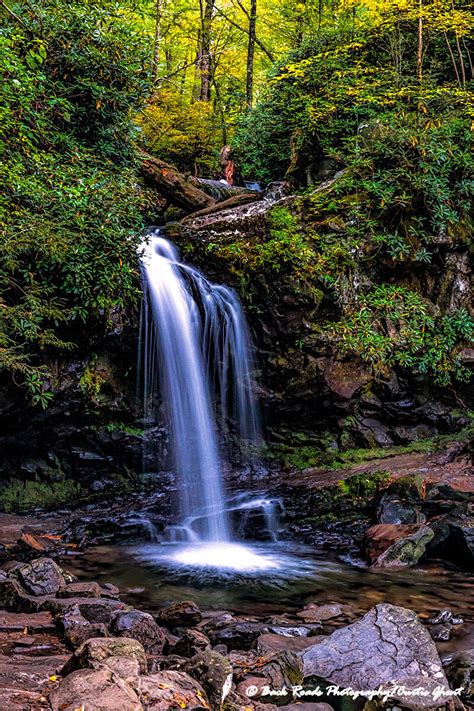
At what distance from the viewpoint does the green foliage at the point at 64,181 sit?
6625mm

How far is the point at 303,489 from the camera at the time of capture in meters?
9.16

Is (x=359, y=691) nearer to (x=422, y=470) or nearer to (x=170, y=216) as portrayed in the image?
(x=422, y=470)

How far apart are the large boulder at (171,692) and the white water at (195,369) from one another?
6104mm

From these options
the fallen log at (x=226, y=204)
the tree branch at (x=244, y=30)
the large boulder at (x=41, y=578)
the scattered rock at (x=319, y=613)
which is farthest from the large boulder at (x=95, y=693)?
the tree branch at (x=244, y=30)

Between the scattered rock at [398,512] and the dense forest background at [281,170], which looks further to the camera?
the scattered rock at [398,512]

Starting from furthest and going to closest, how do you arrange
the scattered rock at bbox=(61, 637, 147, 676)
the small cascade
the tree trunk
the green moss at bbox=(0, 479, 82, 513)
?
the tree trunk < the small cascade < the green moss at bbox=(0, 479, 82, 513) < the scattered rock at bbox=(61, 637, 147, 676)

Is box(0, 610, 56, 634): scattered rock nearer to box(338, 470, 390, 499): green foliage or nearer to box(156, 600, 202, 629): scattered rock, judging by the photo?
box(156, 600, 202, 629): scattered rock

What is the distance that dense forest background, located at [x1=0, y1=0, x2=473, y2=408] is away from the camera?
720 centimetres

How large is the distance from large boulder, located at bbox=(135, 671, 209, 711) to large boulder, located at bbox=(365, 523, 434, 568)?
14.8ft

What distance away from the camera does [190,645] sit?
11.9 feet

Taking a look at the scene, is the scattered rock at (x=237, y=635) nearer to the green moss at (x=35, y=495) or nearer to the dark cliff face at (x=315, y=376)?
the green moss at (x=35, y=495)

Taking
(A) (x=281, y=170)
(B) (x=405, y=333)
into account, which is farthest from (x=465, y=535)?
(A) (x=281, y=170)

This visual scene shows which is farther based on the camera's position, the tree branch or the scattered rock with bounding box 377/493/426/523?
the tree branch

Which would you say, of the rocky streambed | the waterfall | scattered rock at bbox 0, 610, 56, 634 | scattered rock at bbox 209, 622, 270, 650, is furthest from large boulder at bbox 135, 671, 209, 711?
the waterfall
